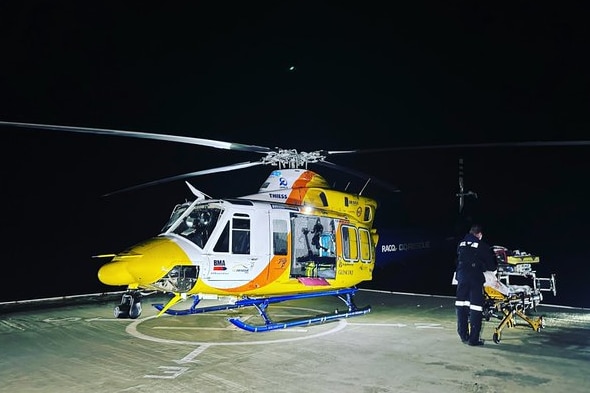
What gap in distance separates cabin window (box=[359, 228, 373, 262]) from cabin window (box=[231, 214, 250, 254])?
318 cm

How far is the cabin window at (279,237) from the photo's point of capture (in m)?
8.65

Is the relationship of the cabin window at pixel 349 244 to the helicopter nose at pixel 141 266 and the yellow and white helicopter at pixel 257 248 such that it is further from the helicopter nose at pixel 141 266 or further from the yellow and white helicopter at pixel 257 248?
the helicopter nose at pixel 141 266

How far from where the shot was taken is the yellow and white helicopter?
7363mm

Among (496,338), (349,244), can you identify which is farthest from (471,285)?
(349,244)

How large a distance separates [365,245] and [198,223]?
13.8 feet

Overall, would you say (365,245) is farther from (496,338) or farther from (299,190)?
(496,338)

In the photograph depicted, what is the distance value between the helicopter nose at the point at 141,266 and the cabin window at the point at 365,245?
452 centimetres

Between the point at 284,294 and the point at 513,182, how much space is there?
15.4 metres

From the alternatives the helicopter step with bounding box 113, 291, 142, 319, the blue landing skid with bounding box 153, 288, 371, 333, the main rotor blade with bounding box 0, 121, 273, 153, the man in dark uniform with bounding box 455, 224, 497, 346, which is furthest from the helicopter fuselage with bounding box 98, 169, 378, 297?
the man in dark uniform with bounding box 455, 224, 497, 346

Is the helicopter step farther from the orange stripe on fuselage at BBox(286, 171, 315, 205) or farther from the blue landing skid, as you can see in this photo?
the orange stripe on fuselage at BBox(286, 171, 315, 205)

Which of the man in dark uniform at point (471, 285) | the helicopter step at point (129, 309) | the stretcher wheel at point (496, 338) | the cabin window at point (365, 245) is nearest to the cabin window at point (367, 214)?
the cabin window at point (365, 245)

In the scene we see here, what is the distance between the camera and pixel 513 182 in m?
20.5

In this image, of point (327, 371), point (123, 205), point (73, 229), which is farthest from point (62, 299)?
point (327, 371)

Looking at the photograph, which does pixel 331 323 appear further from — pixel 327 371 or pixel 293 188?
pixel 327 371
